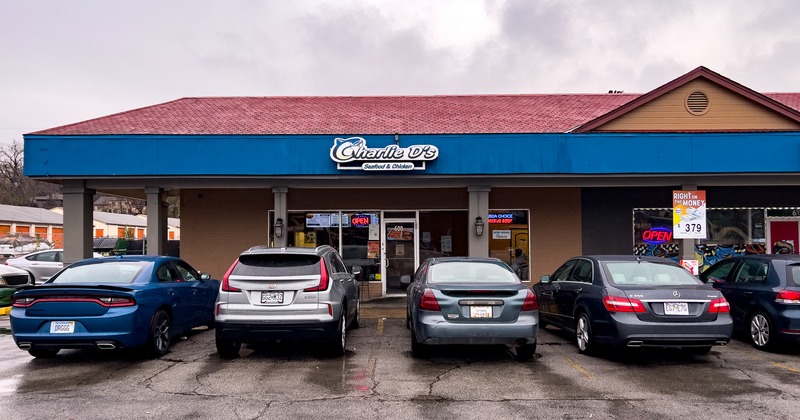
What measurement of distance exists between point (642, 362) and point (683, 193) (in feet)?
20.7

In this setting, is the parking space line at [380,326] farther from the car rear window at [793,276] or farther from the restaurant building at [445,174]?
the car rear window at [793,276]

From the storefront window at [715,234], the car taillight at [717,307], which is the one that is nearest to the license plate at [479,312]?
the car taillight at [717,307]

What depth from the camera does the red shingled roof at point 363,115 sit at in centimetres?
1559

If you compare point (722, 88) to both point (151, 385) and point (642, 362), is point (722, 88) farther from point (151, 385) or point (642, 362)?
point (151, 385)

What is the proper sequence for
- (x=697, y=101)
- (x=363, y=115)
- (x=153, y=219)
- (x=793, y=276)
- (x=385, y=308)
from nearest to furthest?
(x=793, y=276) < (x=153, y=219) < (x=385, y=308) < (x=697, y=101) < (x=363, y=115)

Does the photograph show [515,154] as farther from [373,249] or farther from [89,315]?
[89,315]

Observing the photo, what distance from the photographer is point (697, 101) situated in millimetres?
15688

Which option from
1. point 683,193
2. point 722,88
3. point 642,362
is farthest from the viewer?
point 722,88

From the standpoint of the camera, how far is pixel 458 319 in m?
7.63

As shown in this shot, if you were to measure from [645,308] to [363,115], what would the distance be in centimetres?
1212

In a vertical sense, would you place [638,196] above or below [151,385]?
above

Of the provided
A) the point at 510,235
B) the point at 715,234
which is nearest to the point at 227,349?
the point at 510,235

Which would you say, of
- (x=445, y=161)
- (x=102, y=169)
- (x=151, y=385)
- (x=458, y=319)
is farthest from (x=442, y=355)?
(x=102, y=169)

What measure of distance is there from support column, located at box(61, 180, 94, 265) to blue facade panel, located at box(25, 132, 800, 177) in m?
0.63
